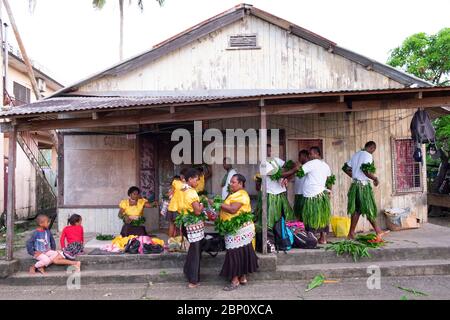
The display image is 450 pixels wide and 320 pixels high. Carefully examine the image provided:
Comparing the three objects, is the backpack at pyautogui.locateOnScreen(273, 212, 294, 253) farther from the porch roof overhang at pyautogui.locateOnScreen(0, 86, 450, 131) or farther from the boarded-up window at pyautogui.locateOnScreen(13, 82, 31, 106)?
the boarded-up window at pyautogui.locateOnScreen(13, 82, 31, 106)

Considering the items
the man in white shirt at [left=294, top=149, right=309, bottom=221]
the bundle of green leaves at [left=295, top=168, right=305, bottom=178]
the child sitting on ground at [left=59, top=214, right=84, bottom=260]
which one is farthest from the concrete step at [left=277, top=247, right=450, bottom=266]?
the child sitting on ground at [left=59, top=214, right=84, bottom=260]

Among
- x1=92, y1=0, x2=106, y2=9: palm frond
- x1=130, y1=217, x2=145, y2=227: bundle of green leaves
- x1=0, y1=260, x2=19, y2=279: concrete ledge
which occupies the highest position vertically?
x1=92, y1=0, x2=106, y2=9: palm frond

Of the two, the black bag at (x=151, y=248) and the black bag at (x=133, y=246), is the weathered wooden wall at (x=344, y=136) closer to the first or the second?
the black bag at (x=151, y=248)

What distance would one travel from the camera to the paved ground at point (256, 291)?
198 inches

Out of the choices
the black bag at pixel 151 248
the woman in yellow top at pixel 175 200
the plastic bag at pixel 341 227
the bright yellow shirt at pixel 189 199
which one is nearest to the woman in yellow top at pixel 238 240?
the bright yellow shirt at pixel 189 199

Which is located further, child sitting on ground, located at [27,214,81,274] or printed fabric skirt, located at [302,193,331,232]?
printed fabric skirt, located at [302,193,331,232]

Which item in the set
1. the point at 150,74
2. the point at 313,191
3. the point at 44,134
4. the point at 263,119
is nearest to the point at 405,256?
the point at 313,191

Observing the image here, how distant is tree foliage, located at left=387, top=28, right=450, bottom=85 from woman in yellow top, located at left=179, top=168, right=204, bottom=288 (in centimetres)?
1158

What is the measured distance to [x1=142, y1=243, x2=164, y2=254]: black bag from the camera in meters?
6.17

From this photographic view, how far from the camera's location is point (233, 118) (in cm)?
787

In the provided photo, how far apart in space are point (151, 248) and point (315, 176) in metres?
3.04

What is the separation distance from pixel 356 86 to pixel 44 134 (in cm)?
1167

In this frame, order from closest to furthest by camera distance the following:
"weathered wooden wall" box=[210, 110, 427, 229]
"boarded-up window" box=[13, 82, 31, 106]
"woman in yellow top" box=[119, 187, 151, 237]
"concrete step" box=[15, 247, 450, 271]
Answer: "concrete step" box=[15, 247, 450, 271], "woman in yellow top" box=[119, 187, 151, 237], "weathered wooden wall" box=[210, 110, 427, 229], "boarded-up window" box=[13, 82, 31, 106]
